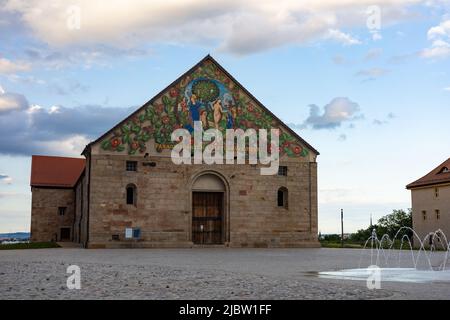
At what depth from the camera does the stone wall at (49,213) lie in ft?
183

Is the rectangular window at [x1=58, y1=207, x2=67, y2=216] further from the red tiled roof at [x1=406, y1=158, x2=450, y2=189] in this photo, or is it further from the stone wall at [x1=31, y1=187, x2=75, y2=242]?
the red tiled roof at [x1=406, y1=158, x2=450, y2=189]

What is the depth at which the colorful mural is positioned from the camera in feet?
135

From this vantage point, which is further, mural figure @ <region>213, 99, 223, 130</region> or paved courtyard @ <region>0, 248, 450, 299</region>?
mural figure @ <region>213, 99, 223, 130</region>

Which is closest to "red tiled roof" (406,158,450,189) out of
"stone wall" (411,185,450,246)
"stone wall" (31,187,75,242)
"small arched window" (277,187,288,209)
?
"stone wall" (411,185,450,246)

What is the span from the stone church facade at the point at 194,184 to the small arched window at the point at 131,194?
7 cm

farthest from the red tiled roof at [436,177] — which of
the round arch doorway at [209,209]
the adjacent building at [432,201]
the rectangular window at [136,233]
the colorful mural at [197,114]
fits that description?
the rectangular window at [136,233]

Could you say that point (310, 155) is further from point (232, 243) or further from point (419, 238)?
point (419, 238)

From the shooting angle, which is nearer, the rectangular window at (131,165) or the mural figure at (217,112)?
the rectangular window at (131,165)

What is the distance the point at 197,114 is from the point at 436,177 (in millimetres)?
24937

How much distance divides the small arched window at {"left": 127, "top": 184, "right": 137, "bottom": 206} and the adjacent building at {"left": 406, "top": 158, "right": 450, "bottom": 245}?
90.1ft
